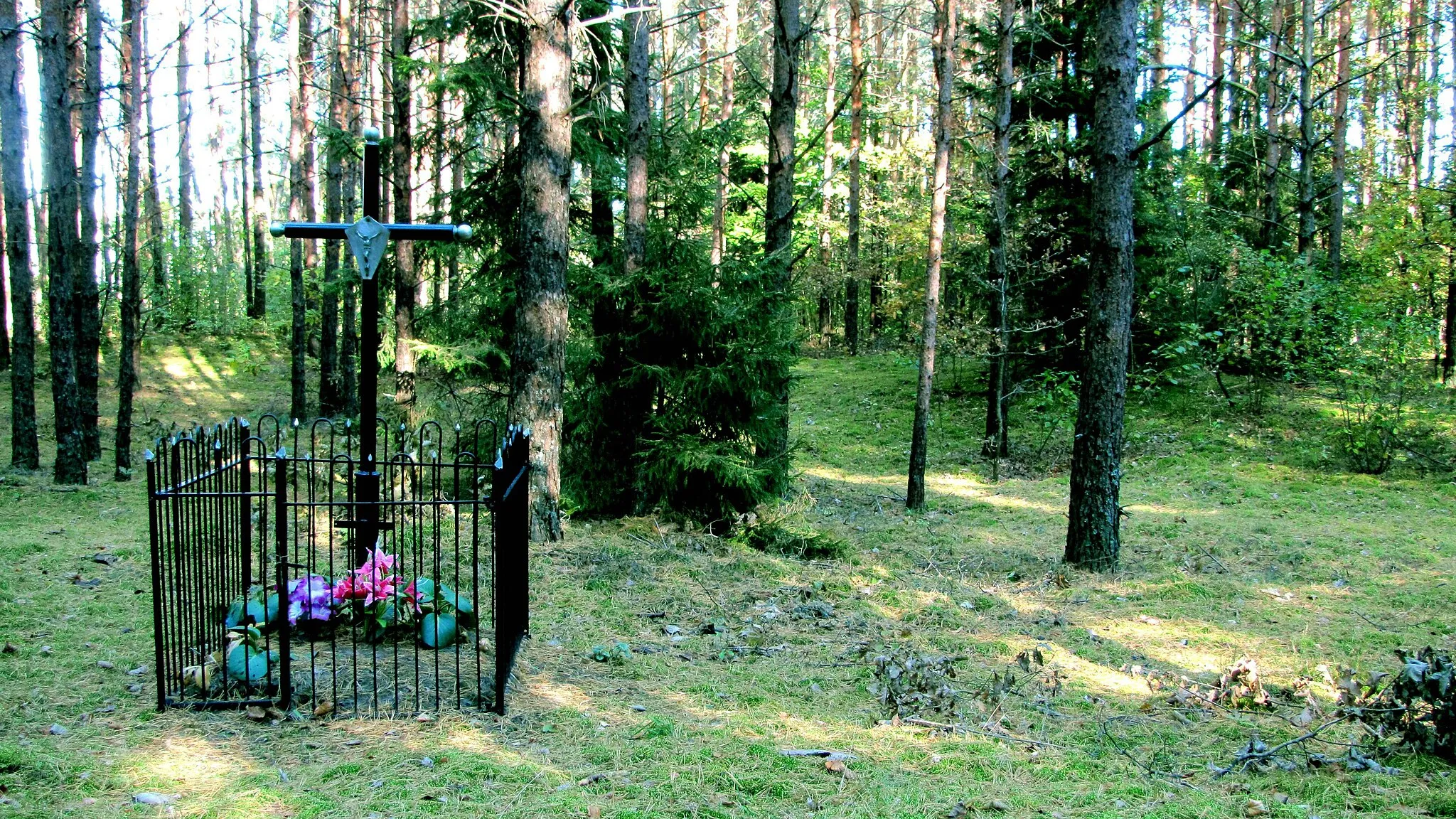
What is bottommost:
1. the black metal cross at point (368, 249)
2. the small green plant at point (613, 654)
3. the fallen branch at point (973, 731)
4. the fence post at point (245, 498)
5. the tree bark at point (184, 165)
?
the fallen branch at point (973, 731)

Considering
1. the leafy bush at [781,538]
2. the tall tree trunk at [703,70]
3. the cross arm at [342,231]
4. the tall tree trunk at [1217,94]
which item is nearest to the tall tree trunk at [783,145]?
the leafy bush at [781,538]

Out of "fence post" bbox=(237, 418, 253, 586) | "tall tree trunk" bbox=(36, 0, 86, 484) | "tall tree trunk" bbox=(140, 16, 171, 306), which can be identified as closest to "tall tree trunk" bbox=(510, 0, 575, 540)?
"fence post" bbox=(237, 418, 253, 586)

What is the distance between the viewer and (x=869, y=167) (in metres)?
28.0

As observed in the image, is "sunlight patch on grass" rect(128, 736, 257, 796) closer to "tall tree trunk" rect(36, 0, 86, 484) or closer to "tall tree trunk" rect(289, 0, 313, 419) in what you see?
"tall tree trunk" rect(36, 0, 86, 484)

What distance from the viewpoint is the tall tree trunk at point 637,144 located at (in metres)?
10.8

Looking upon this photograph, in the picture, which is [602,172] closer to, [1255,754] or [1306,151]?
[1255,754]

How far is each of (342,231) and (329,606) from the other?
2.31 metres

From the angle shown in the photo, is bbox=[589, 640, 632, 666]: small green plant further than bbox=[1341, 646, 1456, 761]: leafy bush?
Yes

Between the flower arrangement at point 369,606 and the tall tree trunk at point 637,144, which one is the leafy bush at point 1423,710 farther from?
the tall tree trunk at point 637,144

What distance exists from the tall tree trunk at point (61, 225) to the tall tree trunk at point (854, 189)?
54.2 ft

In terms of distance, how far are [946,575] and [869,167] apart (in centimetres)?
2117

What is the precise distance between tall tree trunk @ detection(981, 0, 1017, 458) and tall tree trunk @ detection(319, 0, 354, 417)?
400 inches

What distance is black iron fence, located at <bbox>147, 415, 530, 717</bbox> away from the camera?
4.44 meters

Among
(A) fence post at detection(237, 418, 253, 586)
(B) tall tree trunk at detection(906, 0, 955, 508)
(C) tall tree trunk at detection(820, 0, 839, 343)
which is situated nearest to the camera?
(A) fence post at detection(237, 418, 253, 586)
